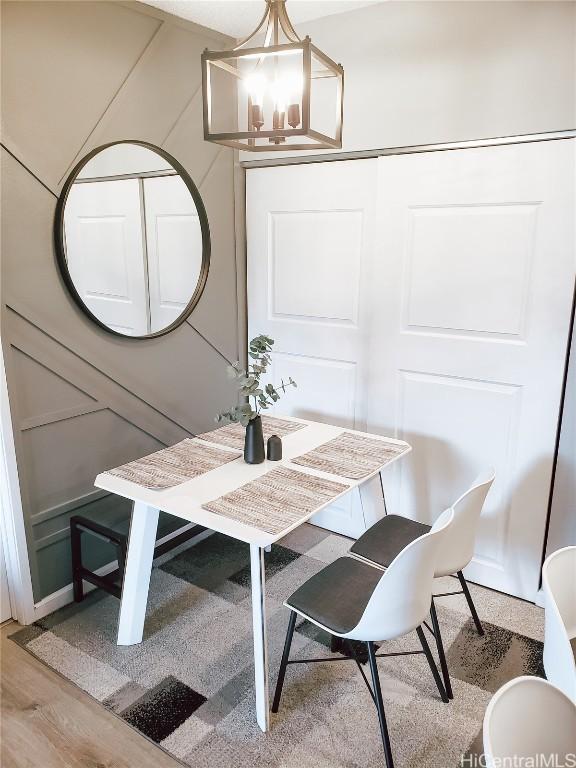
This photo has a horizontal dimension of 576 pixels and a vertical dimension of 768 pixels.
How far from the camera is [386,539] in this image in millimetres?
2178

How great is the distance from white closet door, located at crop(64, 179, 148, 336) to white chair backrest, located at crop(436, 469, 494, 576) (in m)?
1.59

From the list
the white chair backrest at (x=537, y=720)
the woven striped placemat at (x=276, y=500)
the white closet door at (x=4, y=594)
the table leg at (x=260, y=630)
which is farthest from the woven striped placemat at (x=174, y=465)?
the white chair backrest at (x=537, y=720)

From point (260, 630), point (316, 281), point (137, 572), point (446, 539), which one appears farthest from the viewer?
point (316, 281)

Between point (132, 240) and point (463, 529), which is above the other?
point (132, 240)

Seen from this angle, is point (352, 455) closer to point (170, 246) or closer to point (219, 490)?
point (219, 490)

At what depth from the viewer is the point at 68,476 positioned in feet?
7.88

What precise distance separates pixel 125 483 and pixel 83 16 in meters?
1.77

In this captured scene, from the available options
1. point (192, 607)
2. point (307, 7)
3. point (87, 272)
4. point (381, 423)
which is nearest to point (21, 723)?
point (192, 607)

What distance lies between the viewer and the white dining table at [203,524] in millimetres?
1757

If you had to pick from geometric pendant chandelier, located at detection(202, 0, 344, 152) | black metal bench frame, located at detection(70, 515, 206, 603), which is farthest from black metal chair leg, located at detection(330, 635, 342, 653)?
geometric pendant chandelier, located at detection(202, 0, 344, 152)

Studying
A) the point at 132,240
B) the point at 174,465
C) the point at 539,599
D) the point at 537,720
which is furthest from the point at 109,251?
the point at 539,599

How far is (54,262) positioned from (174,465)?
92 cm

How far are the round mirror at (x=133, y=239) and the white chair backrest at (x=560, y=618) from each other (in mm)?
1901

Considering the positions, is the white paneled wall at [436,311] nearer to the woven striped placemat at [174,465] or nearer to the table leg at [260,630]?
the woven striped placemat at [174,465]
